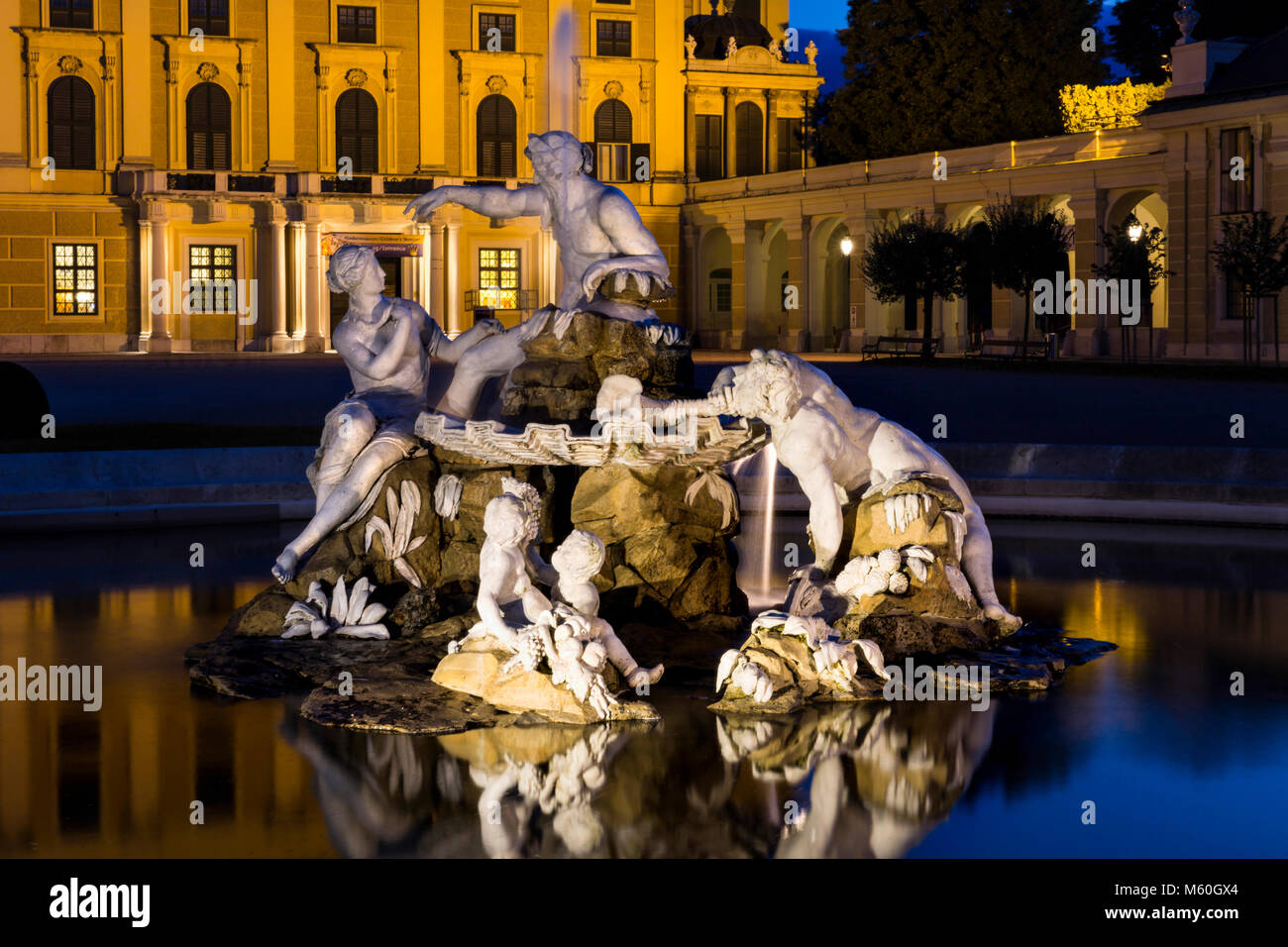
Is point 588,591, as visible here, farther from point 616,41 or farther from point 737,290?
point 616,41

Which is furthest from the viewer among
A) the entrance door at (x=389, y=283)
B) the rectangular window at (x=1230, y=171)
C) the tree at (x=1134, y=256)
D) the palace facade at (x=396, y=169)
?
the entrance door at (x=389, y=283)

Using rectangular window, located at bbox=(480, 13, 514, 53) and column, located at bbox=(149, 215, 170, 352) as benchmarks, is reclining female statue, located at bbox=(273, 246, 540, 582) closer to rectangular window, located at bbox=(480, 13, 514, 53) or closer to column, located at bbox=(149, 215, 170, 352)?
column, located at bbox=(149, 215, 170, 352)

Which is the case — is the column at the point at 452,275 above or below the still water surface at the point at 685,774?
above

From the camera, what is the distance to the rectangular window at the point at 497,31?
179 feet

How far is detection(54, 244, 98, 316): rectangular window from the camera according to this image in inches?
1975

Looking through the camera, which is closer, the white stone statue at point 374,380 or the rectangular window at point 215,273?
the white stone statue at point 374,380

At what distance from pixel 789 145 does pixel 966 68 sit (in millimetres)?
8418

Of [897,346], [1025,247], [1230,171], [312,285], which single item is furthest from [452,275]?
[1230,171]

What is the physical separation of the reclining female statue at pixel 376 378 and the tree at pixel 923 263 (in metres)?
30.6

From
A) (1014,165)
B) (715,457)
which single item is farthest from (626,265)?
(1014,165)

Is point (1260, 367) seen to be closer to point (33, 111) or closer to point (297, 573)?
point (297, 573)

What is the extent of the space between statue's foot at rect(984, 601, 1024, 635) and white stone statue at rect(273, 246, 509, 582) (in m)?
2.80

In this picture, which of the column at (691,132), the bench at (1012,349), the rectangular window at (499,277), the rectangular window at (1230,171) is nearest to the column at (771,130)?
the column at (691,132)

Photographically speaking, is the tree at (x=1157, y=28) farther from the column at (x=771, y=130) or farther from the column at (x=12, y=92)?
the column at (x=12, y=92)
